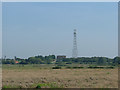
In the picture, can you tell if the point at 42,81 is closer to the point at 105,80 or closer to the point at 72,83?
the point at 72,83

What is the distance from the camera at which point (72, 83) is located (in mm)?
21375

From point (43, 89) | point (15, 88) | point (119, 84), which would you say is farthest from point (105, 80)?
point (15, 88)

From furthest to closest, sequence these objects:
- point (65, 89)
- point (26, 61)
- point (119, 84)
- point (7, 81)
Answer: point (26, 61)
point (7, 81)
point (119, 84)
point (65, 89)

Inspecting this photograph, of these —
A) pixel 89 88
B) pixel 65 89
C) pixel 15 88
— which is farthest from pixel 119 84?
pixel 15 88

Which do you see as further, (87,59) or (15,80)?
(87,59)

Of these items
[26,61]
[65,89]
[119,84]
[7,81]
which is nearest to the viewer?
[65,89]

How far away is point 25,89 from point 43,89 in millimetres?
1402

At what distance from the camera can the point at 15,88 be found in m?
19.3

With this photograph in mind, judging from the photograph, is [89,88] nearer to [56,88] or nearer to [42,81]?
[56,88]

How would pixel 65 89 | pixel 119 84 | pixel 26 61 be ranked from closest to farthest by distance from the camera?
pixel 65 89 < pixel 119 84 < pixel 26 61

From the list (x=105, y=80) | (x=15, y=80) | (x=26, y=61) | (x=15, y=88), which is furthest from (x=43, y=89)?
(x=26, y=61)

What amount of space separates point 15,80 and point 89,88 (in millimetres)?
7870

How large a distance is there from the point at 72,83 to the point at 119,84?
4009 millimetres

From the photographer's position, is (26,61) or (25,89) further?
(26,61)
